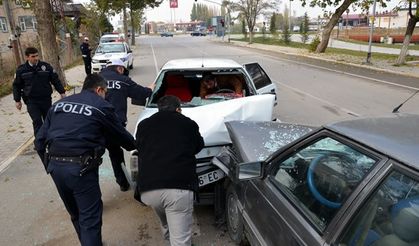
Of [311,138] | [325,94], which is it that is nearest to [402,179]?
[311,138]

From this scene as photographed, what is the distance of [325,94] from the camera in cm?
1164

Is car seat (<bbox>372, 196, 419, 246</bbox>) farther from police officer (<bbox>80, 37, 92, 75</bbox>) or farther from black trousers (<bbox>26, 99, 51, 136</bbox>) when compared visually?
police officer (<bbox>80, 37, 92, 75</bbox>)

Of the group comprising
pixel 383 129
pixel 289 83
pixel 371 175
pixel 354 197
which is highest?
pixel 383 129

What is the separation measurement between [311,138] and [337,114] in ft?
22.6

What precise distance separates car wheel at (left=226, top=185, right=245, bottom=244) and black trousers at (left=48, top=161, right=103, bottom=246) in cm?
119

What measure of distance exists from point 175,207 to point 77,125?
1.00m

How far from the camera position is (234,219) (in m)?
3.62

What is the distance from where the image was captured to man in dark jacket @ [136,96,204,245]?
2979 millimetres

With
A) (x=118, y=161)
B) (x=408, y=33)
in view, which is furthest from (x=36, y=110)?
(x=408, y=33)

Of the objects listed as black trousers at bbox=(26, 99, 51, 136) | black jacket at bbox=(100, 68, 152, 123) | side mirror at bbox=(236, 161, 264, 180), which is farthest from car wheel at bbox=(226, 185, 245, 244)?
black trousers at bbox=(26, 99, 51, 136)

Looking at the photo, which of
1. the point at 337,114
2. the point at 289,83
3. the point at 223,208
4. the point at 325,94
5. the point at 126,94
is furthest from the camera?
the point at 289,83

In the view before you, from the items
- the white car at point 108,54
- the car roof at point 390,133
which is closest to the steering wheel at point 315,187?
the car roof at point 390,133

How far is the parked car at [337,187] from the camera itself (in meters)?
1.73

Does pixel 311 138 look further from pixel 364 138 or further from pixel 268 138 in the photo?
pixel 268 138
